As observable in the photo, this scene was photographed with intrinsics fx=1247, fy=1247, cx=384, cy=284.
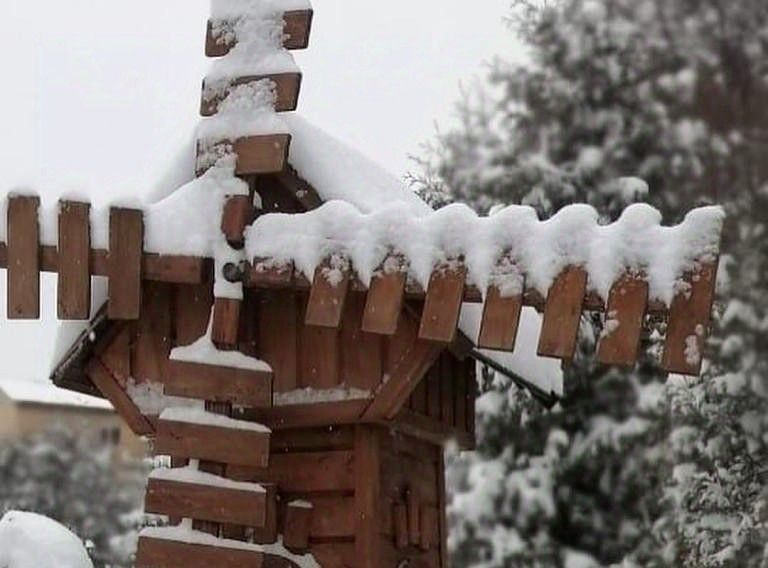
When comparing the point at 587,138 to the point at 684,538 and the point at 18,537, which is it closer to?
the point at 684,538

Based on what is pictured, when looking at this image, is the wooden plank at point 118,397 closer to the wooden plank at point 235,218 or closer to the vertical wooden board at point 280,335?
the vertical wooden board at point 280,335

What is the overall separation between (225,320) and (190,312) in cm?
22

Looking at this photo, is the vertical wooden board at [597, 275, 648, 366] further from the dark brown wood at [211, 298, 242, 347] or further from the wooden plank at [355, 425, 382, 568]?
the dark brown wood at [211, 298, 242, 347]

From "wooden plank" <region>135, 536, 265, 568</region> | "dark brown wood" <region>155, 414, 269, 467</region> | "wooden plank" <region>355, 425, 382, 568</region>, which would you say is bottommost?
"wooden plank" <region>135, 536, 265, 568</region>

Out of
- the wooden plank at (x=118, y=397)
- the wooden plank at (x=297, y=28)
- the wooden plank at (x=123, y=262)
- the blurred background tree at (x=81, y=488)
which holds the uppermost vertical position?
the wooden plank at (x=297, y=28)

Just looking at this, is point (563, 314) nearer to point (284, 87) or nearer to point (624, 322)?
point (624, 322)

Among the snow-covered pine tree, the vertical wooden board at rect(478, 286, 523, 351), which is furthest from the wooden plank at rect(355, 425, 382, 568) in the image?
the snow-covered pine tree

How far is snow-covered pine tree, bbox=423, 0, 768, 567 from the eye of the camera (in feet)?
24.4

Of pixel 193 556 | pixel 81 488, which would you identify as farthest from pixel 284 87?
pixel 81 488

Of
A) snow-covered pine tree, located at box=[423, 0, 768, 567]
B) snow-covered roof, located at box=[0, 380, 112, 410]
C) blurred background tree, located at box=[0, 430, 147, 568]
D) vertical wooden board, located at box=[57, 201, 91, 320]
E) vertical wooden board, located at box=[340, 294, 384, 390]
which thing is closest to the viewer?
vertical wooden board, located at box=[57, 201, 91, 320]

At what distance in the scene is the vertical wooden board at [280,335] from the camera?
2.96m

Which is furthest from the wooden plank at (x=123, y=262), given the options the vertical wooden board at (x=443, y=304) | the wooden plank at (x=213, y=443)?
the vertical wooden board at (x=443, y=304)

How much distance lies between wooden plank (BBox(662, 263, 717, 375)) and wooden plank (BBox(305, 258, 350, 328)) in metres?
0.68

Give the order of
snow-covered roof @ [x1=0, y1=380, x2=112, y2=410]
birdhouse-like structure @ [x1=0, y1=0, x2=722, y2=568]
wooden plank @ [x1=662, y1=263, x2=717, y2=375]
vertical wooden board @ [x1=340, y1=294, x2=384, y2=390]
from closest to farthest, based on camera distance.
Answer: wooden plank @ [x1=662, y1=263, x2=717, y2=375] → birdhouse-like structure @ [x1=0, y1=0, x2=722, y2=568] → vertical wooden board @ [x1=340, y1=294, x2=384, y2=390] → snow-covered roof @ [x1=0, y1=380, x2=112, y2=410]
